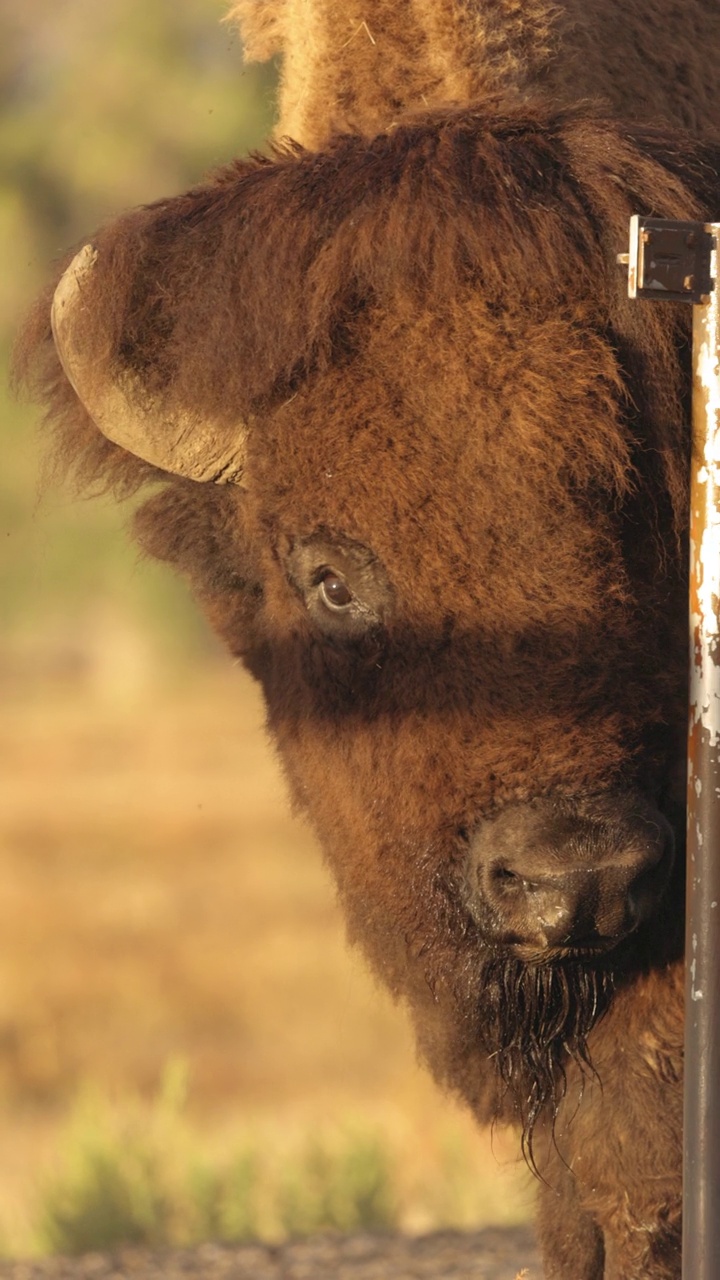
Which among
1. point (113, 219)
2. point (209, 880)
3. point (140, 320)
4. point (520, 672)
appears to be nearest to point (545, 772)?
point (520, 672)

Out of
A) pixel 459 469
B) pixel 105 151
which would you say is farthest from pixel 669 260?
pixel 105 151

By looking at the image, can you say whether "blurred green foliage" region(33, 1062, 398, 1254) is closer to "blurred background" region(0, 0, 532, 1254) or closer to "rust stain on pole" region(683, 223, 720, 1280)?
"blurred background" region(0, 0, 532, 1254)

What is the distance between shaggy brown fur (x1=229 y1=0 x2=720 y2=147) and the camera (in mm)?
3709

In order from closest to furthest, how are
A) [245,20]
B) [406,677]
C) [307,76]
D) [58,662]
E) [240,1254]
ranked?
[406,677] < [307,76] < [245,20] < [240,1254] < [58,662]

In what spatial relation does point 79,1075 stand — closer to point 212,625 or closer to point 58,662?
point 212,625

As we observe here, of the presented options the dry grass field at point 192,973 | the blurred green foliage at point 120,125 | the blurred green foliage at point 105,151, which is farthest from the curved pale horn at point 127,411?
the blurred green foliage at point 120,125

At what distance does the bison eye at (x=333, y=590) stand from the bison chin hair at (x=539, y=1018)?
2.36 ft

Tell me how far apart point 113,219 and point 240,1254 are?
3727mm

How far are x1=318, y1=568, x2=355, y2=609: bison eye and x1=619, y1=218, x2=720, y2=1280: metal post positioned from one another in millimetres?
817

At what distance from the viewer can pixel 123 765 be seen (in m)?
22.4

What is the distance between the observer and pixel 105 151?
23500mm

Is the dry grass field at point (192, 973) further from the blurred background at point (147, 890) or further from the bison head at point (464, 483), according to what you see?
the bison head at point (464, 483)

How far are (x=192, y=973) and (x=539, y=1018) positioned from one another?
10792 millimetres

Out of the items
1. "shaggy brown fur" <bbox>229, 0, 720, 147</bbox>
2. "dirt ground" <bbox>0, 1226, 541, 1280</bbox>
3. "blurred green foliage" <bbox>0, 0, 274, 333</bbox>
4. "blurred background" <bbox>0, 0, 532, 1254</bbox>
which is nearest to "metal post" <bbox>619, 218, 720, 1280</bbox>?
"shaggy brown fur" <bbox>229, 0, 720, 147</bbox>
